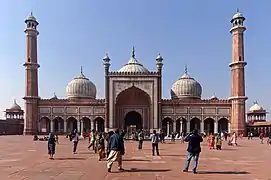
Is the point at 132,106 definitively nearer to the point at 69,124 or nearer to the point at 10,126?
the point at 69,124

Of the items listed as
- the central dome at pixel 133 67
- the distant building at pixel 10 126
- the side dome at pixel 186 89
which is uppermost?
the central dome at pixel 133 67

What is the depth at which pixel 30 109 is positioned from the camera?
151ft

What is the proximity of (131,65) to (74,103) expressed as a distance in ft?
30.6

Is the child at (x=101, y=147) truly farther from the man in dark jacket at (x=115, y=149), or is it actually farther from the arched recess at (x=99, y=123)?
the arched recess at (x=99, y=123)

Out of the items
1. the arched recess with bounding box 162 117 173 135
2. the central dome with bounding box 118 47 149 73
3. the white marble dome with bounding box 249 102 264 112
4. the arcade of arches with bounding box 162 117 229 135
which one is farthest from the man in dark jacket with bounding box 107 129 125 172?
the white marble dome with bounding box 249 102 264 112

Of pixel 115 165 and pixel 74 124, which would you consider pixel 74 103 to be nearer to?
pixel 74 124

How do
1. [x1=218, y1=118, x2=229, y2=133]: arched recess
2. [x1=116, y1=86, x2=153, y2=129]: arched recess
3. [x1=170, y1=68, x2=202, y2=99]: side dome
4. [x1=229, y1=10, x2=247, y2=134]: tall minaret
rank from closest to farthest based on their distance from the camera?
[x1=229, y1=10, x2=247, y2=134]: tall minaret < [x1=116, y1=86, x2=153, y2=129]: arched recess < [x1=218, y1=118, x2=229, y2=133]: arched recess < [x1=170, y1=68, x2=202, y2=99]: side dome

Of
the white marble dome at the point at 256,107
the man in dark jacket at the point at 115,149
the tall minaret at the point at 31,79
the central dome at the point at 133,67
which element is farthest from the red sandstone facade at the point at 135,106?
the man in dark jacket at the point at 115,149

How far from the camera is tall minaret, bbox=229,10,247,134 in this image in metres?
44.3

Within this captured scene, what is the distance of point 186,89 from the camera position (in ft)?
177

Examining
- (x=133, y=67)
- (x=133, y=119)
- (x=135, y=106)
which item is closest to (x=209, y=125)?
(x=133, y=119)

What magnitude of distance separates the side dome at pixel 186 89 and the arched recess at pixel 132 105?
830 cm

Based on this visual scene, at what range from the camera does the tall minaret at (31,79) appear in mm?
45656

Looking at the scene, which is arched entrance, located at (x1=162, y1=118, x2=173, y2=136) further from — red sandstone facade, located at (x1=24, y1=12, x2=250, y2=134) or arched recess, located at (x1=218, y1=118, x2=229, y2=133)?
arched recess, located at (x1=218, y1=118, x2=229, y2=133)
